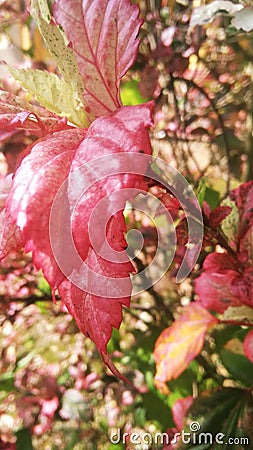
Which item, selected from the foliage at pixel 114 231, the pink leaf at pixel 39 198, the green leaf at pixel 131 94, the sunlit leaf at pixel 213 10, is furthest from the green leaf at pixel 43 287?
the pink leaf at pixel 39 198

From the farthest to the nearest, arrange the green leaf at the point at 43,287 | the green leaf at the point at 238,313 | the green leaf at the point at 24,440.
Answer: the green leaf at the point at 43,287 → the green leaf at the point at 24,440 → the green leaf at the point at 238,313

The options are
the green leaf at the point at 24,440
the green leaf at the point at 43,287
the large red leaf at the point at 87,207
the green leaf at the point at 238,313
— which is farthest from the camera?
the green leaf at the point at 43,287

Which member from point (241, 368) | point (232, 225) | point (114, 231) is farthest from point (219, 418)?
point (114, 231)

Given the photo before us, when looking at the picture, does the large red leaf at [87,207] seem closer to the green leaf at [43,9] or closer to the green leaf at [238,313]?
the green leaf at [43,9]

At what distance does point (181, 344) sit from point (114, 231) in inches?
13.1

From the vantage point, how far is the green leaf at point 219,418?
1.70 ft

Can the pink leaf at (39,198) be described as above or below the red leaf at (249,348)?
above

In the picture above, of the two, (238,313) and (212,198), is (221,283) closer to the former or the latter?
(238,313)

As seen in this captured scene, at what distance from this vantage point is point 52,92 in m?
0.34

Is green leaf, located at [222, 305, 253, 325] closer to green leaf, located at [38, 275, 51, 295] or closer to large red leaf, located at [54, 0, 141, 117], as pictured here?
large red leaf, located at [54, 0, 141, 117]

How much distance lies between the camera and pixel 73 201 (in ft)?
0.90

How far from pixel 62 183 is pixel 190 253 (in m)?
0.18

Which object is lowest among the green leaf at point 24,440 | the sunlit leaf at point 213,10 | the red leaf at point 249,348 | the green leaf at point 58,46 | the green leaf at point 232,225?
the green leaf at point 24,440

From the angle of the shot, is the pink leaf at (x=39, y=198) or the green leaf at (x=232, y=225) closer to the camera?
the pink leaf at (x=39, y=198)
